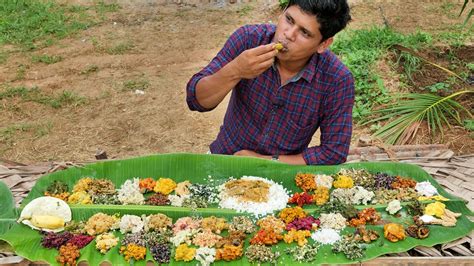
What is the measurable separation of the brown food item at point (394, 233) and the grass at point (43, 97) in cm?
466

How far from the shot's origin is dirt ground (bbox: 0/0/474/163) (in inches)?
220

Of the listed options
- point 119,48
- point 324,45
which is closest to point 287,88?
point 324,45

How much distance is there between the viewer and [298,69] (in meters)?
3.12

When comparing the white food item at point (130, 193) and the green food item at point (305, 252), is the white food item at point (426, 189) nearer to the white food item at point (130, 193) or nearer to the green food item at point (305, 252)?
the green food item at point (305, 252)

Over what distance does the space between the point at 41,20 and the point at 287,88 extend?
252 inches

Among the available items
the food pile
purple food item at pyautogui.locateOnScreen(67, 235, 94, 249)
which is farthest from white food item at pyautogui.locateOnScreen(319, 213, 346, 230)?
purple food item at pyautogui.locateOnScreen(67, 235, 94, 249)

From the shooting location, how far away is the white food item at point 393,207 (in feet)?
9.02

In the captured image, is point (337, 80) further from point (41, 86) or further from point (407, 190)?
point (41, 86)

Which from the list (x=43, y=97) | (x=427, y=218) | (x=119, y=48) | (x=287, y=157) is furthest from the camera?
(x=119, y=48)

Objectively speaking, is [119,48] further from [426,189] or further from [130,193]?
[426,189]

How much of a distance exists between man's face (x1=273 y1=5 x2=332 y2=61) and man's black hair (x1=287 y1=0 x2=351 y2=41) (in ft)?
0.08

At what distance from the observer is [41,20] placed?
822cm

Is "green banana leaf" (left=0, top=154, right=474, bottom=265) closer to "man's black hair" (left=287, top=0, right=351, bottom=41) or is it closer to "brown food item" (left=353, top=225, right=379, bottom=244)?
"brown food item" (left=353, top=225, right=379, bottom=244)

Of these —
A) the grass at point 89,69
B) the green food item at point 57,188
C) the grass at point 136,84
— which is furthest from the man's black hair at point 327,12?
the grass at point 89,69
